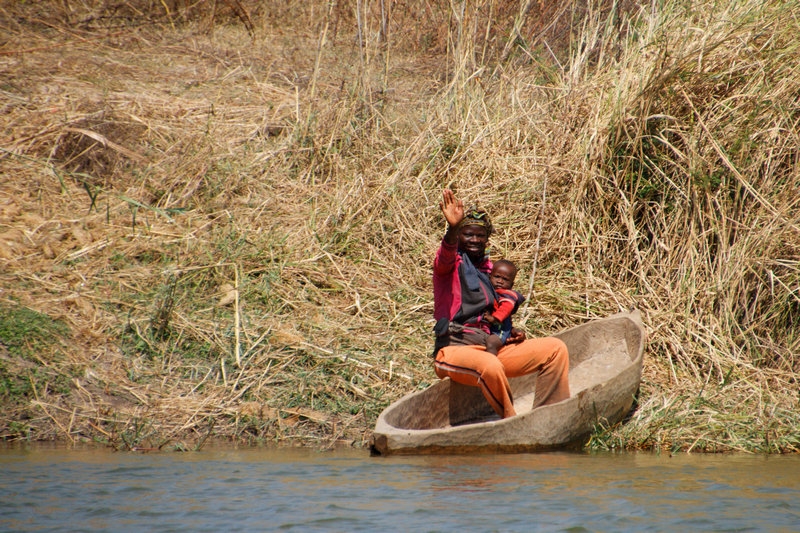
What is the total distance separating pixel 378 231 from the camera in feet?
25.0

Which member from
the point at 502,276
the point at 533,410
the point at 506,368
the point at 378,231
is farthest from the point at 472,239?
the point at 378,231

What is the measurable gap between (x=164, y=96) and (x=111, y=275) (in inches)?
124

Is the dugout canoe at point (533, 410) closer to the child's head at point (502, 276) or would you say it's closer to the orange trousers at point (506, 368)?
the orange trousers at point (506, 368)

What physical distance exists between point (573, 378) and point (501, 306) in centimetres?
114

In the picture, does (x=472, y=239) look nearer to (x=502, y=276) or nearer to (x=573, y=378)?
(x=502, y=276)

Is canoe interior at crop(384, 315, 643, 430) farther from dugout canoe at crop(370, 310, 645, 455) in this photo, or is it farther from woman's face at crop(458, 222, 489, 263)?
woman's face at crop(458, 222, 489, 263)

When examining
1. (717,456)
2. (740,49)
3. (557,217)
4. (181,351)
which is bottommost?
(717,456)

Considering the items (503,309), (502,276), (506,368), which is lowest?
(506,368)

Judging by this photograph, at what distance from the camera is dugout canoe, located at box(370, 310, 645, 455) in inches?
190

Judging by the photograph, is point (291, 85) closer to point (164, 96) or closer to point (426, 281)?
point (164, 96)

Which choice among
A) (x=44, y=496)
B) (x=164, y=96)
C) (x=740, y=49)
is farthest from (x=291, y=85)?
(x=44, y=496)

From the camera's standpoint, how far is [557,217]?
723 centimetres

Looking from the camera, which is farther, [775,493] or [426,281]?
[426,281]

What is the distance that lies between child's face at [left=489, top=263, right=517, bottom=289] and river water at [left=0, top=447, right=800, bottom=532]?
42.2 inches
